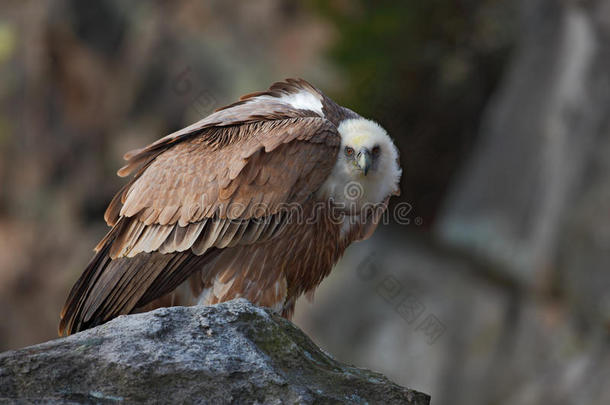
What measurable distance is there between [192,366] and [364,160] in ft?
6.58

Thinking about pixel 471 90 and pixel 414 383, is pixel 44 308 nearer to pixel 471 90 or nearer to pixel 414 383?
pixel 414 383

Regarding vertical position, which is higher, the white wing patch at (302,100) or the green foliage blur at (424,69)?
the green foliage blur at (424,69)

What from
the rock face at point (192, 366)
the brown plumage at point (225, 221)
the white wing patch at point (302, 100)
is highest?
the white wing patch at point (302, 100)

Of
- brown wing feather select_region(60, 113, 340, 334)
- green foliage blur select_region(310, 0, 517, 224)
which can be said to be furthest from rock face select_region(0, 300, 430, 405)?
green foliage blur select_region(310, 0, 517, 224)

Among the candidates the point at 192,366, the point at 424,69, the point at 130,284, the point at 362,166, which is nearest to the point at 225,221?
the point at 130,284

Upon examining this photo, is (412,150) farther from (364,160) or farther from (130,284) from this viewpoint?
(130,284)

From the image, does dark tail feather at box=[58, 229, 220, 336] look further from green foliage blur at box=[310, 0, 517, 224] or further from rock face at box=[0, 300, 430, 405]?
green foliage blur at box=[310, 0, 517, 224]

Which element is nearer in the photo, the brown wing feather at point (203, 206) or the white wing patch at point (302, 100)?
the brown wing feather at point (203, 206)

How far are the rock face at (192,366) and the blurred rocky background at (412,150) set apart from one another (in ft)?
19.7

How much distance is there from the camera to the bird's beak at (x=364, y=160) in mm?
4539

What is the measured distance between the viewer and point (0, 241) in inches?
496

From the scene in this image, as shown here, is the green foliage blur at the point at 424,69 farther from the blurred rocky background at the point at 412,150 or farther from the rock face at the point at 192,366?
the rock face at the point at 192,366

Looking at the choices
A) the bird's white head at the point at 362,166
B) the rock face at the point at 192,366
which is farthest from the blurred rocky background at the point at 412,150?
the rock face at the point at 192,366

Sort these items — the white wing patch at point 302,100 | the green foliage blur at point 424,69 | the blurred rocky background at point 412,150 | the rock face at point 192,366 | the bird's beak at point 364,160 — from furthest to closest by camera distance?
the green foliage blur at point 424,69 < the blurred rocky background at point 412,150 < the white wing patch at point 302,100 < the bird's beak at point 364,160 < the rock face at point 192,366
